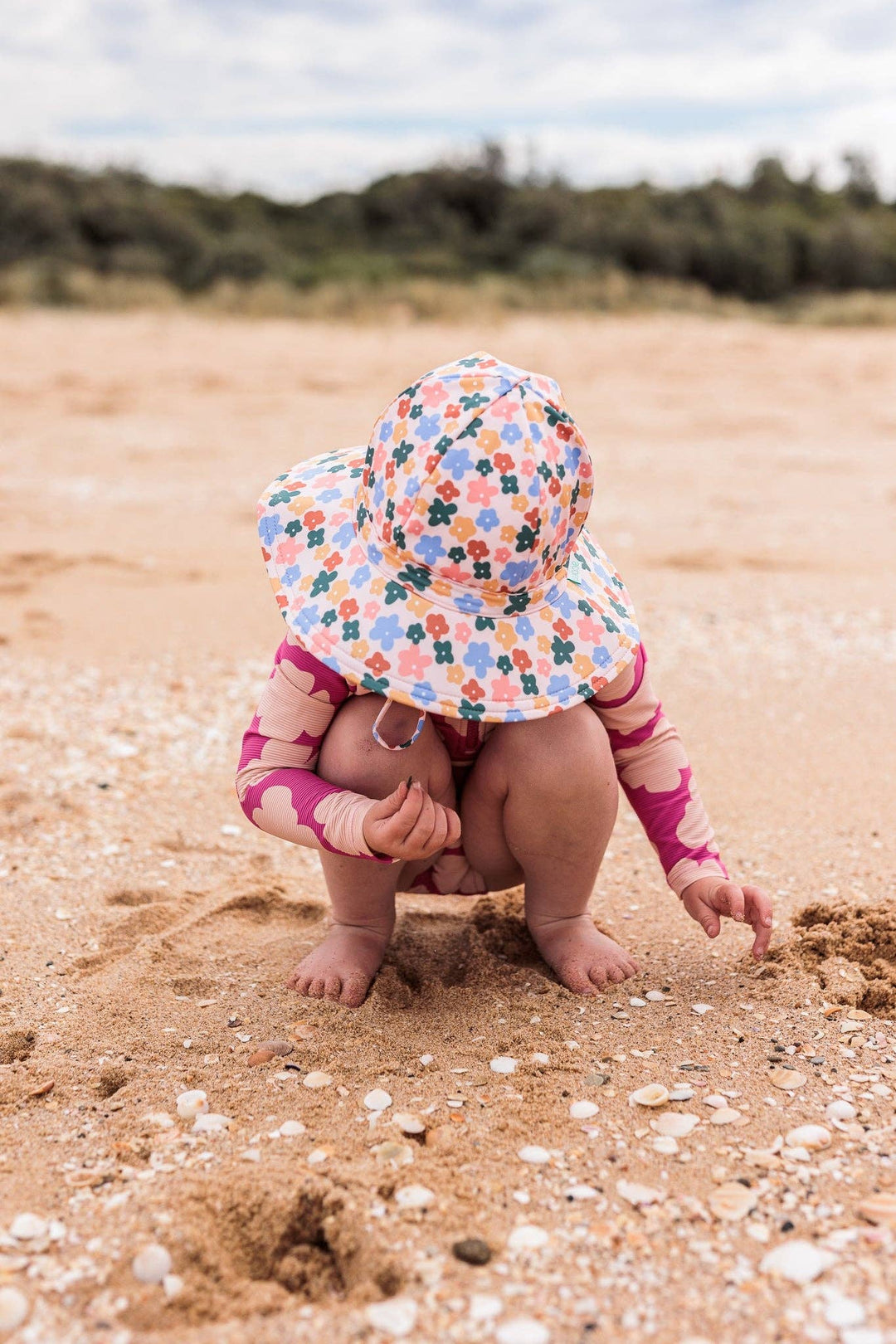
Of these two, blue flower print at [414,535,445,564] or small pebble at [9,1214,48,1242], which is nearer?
small pebble at [9,1214,48,1242]

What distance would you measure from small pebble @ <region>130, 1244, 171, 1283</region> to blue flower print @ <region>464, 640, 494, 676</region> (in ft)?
2.58

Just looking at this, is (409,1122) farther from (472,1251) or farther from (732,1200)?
(732,1200)

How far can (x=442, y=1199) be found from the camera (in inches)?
A: 57.4

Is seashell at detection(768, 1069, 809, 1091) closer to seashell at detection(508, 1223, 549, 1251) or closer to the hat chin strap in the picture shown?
seashell at detection(508, 1223, 549, 1251)

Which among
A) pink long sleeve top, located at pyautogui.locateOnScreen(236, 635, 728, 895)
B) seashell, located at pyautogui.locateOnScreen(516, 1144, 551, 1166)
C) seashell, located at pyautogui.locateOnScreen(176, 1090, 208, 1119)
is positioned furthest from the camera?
pink long sleeve top, located at pyautogui.locateOnScreen(236, 635, 728, 895)

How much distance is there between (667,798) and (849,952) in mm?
398

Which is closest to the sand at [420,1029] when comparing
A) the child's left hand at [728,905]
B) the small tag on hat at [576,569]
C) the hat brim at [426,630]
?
the child's left hand at [728,905]

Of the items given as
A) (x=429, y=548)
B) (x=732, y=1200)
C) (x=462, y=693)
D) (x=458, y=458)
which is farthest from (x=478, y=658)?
(x=732, y=1200)

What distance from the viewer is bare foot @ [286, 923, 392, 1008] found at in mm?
1935

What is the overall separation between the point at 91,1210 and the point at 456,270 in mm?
18734

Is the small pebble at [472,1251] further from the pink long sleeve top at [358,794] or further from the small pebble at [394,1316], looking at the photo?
the pink long sleeve top at [358,794]

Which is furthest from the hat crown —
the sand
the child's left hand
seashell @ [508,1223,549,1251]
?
seashell @ [508,1223,549,1251]

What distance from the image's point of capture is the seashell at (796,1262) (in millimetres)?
1327

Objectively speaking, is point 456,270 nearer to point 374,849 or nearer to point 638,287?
point 638,287
